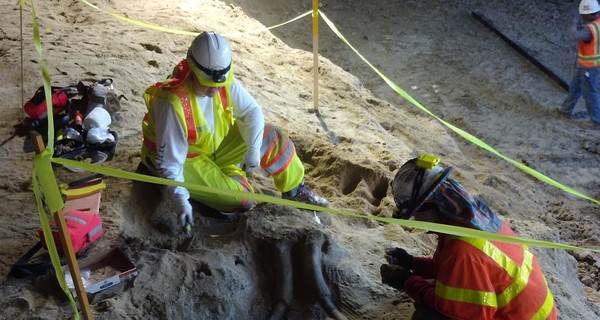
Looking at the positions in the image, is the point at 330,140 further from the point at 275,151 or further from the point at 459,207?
the point at 459,207

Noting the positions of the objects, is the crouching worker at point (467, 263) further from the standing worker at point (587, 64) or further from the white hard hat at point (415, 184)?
the standing worker at point (587, 64)

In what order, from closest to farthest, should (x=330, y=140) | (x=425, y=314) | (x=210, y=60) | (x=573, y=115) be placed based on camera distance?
(x=425, y=314), (x=210, y=60), (x=330, y=140), (x=573, y=115)

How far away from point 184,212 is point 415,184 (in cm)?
131

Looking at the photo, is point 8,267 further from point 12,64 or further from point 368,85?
point 368,85

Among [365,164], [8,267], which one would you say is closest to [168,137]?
[8,267]

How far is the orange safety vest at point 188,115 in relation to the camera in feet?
10.7

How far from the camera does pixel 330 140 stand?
491 centimetres

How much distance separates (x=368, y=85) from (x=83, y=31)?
343 centimetres

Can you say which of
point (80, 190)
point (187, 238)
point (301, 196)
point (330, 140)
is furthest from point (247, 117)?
point (330, 140)

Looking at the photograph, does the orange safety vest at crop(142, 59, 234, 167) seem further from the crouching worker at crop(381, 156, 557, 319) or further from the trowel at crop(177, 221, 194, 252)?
the crouching worker at crop(381, 156, 557, 319)

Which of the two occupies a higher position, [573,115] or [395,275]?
[395,275]

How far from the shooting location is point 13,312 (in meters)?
2.63

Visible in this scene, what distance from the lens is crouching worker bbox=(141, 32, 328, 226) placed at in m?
3.20

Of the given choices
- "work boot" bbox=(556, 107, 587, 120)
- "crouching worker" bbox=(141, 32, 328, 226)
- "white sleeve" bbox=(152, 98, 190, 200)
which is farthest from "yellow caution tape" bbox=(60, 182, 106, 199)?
"work boot" bbox=(556, 107, 587, 120)
